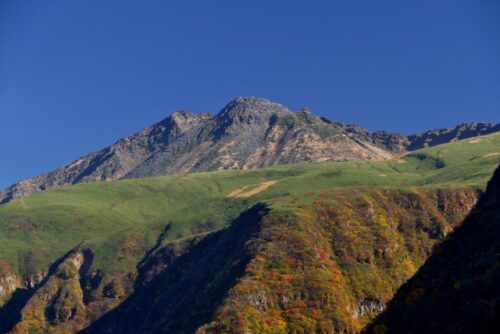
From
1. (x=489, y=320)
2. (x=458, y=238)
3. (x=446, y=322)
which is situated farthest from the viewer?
(x=458, y=238)

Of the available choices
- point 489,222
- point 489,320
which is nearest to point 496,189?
point 489,222

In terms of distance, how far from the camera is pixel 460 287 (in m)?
155

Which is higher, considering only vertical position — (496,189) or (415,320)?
(496,189)

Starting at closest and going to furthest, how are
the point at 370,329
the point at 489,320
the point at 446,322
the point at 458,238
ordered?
the point at 489,320 < the point at 446,322 < the point at 370,329 < the point at 458,238

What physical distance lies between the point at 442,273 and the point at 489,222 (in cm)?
1990

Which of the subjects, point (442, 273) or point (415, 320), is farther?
point (442, 273)

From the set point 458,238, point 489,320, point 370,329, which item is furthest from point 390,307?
point 489,320

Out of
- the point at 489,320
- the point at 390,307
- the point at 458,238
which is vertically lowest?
the point at 489,320

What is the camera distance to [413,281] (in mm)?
177250

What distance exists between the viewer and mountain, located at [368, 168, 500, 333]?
461 feet

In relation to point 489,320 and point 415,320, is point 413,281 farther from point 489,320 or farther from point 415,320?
point 489,320

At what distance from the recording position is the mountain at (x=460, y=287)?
140625 mm

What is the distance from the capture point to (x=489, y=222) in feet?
580

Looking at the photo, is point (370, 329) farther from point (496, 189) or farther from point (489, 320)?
point (496, 189)
